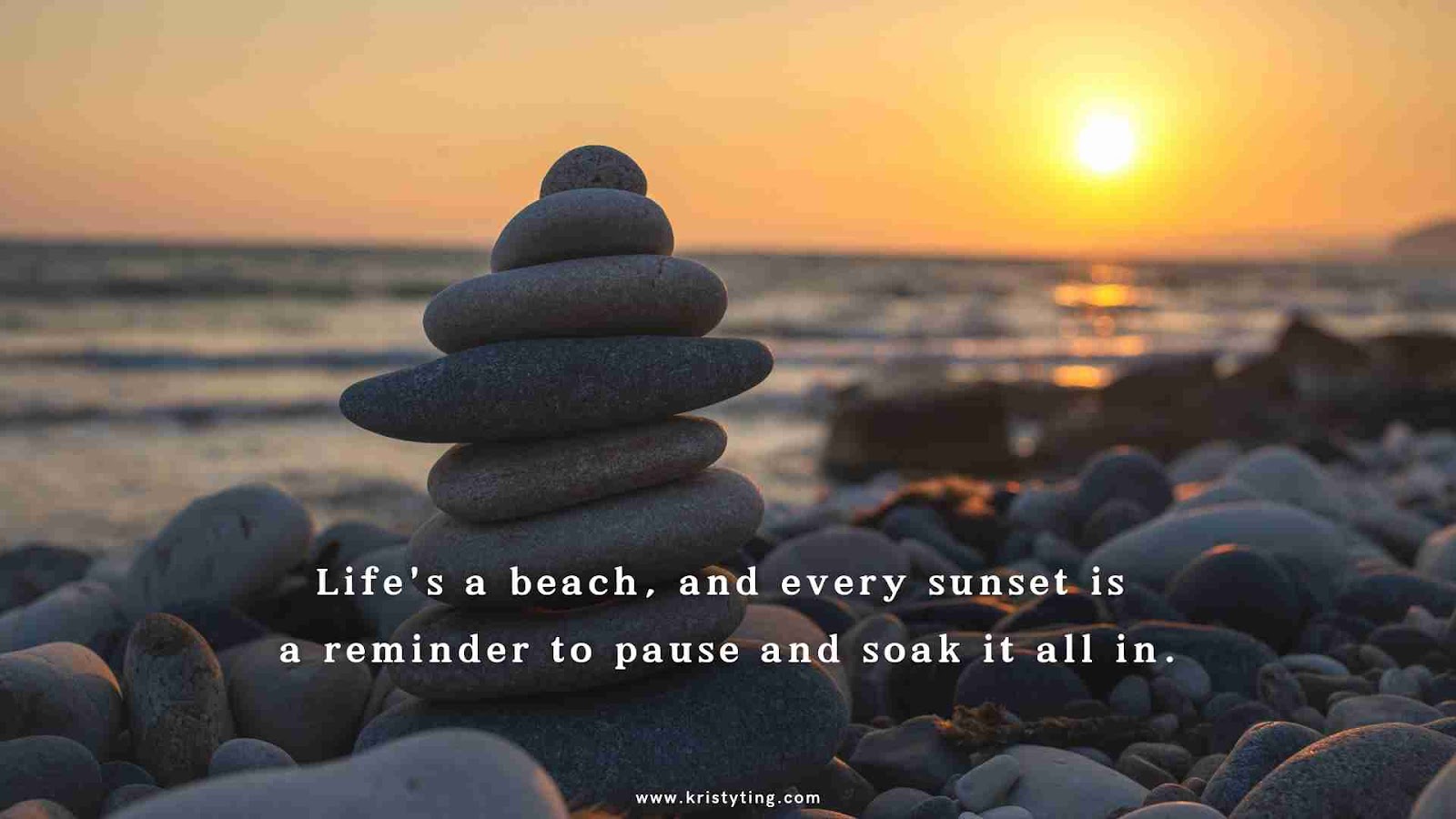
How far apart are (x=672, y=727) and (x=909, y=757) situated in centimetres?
70

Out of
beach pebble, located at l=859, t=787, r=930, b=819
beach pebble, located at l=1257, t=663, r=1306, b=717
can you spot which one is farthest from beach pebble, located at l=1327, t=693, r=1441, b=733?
beach pebble, located at l=859, t=787, r=930, b=819

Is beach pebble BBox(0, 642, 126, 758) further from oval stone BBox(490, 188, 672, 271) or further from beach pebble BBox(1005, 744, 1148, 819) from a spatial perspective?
beach pebble BBox(1005, 744, 1148, 819)

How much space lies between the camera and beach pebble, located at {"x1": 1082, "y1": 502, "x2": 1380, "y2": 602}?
17.2 ft

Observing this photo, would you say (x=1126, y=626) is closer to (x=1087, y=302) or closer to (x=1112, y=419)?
(x=1112, y=419)

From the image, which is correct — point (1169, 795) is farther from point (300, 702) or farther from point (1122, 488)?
point (1122, 488)

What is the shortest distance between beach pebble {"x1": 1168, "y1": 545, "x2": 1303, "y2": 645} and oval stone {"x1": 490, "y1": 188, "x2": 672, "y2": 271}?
2.50 m

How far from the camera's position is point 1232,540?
208 inches

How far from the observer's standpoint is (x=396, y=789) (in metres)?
1.73

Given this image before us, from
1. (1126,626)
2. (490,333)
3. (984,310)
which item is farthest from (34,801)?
(984,310)

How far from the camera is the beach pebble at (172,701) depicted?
3.45m

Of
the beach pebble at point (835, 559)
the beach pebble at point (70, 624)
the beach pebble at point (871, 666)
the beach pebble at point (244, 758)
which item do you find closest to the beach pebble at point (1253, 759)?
the beach pebble at point (871, 666)

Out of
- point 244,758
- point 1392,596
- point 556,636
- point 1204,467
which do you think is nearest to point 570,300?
point 556,636

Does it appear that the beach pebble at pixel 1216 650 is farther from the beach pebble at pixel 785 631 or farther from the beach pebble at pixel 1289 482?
the beach pebble at pixel 1289 482

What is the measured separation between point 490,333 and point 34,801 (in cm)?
145
